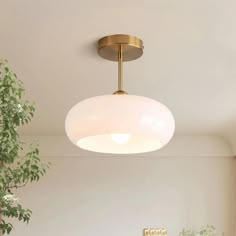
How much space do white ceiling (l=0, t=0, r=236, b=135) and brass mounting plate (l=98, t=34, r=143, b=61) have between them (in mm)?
29

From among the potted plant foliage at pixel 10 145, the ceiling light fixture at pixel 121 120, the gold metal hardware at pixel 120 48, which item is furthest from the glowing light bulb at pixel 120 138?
the potted plant foliage at pixel 10 145

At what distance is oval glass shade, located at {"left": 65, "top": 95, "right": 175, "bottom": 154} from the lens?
1.44 meters

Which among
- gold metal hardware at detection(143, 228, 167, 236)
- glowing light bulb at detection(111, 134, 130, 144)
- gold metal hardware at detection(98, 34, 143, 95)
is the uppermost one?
gold metal hardware at detection(98, 34, 143, 95)

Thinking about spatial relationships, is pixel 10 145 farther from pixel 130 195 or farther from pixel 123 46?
pixel 130 195

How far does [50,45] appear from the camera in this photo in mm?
1794

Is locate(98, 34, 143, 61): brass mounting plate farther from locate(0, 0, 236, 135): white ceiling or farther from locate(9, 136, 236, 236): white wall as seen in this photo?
locate(9, 136, 236, 236): white wall

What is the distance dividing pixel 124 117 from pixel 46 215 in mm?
2521

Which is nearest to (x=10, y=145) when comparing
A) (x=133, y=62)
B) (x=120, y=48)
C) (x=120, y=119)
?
(x=120, y=119)

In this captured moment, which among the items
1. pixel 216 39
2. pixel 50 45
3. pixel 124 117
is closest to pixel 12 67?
pixel 50 45

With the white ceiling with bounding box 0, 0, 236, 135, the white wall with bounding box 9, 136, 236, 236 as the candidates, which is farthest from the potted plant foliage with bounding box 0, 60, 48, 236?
the white wall with bounding box 9, 136, 236, 236

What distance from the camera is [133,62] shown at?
77.7 inches

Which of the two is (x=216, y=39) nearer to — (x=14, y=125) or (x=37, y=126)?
(x=14, y=125)

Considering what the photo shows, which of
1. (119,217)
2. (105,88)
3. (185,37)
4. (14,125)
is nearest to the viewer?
(14,125)

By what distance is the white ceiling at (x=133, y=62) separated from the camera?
4.89 ft
